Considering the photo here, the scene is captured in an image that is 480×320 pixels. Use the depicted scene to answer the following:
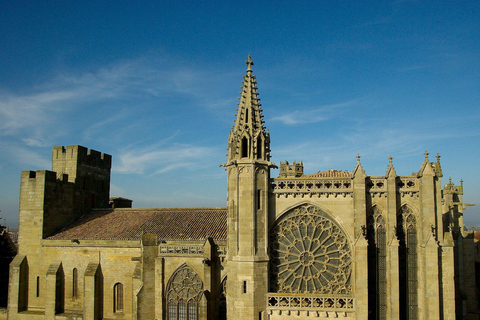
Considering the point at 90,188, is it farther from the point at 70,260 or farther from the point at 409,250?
the point at 409,250

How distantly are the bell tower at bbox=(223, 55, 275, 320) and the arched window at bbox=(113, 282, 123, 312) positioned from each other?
41.1 feet

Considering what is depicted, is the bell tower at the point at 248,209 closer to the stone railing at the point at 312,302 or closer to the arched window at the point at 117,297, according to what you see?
the stone railing at the point at 312,302

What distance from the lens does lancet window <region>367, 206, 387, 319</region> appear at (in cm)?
2200

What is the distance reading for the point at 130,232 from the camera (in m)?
32.5

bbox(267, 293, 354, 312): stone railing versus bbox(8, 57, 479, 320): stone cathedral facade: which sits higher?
bbox(8, 57, 479, 320): stone cathedral facade

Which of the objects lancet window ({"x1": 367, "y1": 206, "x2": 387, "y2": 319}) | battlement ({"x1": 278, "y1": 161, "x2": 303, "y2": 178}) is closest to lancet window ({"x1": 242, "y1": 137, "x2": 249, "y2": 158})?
lancet window ({"x1": 367, "y1": 206, "x2": 387, "y2": 319})

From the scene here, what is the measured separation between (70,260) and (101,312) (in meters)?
4.98

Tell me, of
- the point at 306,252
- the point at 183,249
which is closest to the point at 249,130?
the point at 306,252

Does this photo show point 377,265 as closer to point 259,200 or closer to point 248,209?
point 259,200

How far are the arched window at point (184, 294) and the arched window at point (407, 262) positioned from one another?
38.5 ft

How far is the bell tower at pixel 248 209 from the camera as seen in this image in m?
21.7

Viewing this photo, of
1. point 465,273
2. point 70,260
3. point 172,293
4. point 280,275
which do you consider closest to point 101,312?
point 70,260

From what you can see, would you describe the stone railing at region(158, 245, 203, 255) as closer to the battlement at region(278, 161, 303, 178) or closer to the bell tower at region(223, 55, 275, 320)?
the bell tower at region(223, 55, 275, 320)

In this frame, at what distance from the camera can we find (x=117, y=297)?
3148 cm
